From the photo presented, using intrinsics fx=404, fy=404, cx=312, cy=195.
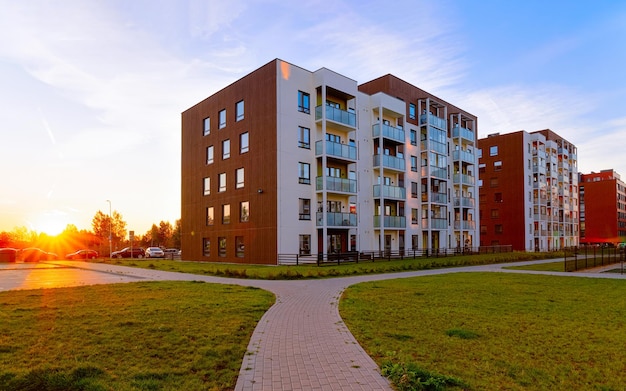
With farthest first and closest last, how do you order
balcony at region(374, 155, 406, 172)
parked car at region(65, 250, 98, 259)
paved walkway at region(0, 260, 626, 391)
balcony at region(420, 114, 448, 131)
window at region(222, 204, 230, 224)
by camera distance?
parked car at region(65, 250, 98, 259)
balcony at region(420, 114, 448, 131)
balcony at region(374, 155, 406, 172)
window at region(222, 204, 230, 224)
paved walkway at region(0, 260, 626, 391)

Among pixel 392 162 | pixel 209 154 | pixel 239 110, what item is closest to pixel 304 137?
pixel 239 110

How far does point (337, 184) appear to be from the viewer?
32.7 metres

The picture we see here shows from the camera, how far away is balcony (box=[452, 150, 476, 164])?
4831 centimetres

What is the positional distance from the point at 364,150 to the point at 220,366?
3232 centimetres

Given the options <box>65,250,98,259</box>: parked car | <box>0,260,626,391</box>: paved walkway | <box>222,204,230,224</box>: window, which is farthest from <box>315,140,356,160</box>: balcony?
<box>65,250,98,259</box>: parked car

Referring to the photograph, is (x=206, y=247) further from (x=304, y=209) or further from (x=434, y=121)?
(x=434, y=121)

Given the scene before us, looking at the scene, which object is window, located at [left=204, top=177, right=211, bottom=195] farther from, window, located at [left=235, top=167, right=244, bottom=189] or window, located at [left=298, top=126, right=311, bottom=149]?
window, located at [left=298, top=126, right=311, bottom=149]

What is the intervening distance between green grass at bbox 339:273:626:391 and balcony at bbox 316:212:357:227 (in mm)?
17306

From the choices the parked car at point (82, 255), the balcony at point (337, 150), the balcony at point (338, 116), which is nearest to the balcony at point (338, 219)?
the balcony at point (337, 150)

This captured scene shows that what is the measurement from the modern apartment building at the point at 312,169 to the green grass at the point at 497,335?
57.9ft

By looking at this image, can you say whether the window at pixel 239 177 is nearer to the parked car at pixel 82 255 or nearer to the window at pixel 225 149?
the window at pixel 225 149

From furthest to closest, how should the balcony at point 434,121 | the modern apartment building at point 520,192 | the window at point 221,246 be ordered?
1. the modern apartment building at point 520,192
2. the balcony at point 434,121
3. the window at point 221,246

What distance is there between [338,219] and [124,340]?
25481 millimetres

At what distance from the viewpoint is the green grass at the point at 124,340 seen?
5418mm
